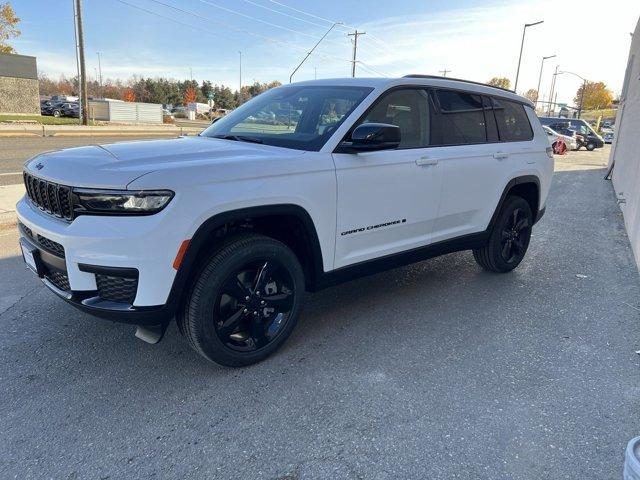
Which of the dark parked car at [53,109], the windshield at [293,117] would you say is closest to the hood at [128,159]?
the windshield at [293,117]

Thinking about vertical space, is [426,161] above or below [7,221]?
above

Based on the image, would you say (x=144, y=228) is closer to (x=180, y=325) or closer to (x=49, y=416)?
(x=180, y=325)

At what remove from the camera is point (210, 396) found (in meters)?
2.95

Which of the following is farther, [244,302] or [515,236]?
[515,236]

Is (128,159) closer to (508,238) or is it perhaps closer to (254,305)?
(254,305)

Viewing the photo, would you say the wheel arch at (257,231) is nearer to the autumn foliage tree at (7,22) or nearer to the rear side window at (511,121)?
the rear side window at (511,121)

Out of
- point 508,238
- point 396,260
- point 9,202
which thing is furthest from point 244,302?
point 9,202

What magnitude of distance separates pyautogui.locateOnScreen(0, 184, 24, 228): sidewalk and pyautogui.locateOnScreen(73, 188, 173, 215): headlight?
434 cm

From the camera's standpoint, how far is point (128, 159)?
9.37 ft

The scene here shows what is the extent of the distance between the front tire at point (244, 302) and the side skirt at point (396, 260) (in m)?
0.28

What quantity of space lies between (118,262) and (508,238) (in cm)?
410

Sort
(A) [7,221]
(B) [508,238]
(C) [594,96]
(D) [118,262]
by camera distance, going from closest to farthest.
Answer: (D) [118,262] → (B) [508,238] → (A) [7,221] → (C) [594,96]

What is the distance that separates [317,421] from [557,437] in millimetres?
1311

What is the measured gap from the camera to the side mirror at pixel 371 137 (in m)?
3.23
